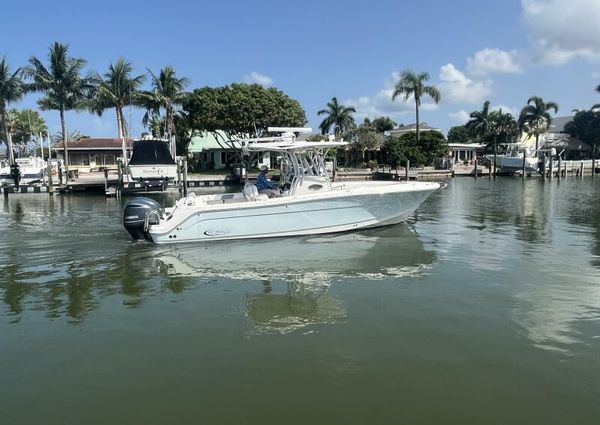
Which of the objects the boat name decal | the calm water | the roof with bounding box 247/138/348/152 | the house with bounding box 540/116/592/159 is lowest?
the calm water

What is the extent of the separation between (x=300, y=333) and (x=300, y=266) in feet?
13.5

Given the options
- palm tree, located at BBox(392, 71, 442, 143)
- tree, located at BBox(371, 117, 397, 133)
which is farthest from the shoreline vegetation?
tree, located at BBox(371, 117, 397, 133)

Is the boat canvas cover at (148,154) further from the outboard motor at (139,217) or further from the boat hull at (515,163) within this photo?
the boat hull at (515,163)

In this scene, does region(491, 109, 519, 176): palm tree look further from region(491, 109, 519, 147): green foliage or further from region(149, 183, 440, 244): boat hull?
region(149, 183, 440, 244): boat hull

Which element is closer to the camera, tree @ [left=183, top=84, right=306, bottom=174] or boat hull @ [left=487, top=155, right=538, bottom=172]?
tree @ [left=183, top=84, right=306, bottom=174]

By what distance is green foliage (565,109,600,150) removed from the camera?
72.1 metres

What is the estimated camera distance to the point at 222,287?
32.2 feet

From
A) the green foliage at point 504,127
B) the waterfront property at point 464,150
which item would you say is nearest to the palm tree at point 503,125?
the green foliage at point 504,127

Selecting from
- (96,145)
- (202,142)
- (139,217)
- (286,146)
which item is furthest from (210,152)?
(139,217)

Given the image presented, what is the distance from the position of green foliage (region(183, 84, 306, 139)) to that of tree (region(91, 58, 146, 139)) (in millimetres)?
5096

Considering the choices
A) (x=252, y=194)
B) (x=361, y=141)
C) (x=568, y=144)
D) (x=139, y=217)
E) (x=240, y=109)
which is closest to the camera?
(x=139, y=217)

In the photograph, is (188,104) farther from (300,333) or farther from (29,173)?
(300,333)

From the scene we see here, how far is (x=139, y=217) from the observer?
45.4ft

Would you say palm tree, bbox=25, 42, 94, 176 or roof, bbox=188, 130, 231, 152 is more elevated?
palm tree, bbox=25, 42, 94, 176
